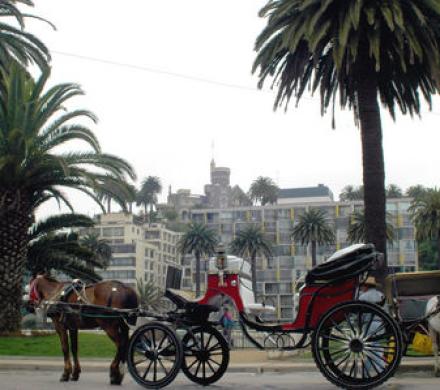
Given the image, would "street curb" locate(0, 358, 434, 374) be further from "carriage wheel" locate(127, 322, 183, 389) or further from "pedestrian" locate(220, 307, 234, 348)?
"carriage wheel" locate(127, 322, 183, 389)

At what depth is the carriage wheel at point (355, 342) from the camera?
913 cm

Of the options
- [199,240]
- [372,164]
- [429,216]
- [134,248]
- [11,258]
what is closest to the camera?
[372,164]

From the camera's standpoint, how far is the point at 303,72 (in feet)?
75.0

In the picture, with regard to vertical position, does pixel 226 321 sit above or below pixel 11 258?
below

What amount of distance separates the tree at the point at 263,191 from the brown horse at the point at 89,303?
489ft

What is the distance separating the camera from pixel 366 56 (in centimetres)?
2136

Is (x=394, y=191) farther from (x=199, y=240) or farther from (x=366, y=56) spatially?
(x=366, y=56)

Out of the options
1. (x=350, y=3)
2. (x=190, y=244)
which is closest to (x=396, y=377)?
(x=350, y=3)

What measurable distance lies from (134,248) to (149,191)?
175 feet

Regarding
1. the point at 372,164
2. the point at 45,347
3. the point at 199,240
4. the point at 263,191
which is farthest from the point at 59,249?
the point at 263,191

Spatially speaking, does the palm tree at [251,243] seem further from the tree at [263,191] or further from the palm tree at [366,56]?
the palm tree at [366,56]

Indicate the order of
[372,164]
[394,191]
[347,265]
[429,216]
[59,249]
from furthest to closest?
[394,191] < [429,216] < [59,249] < [372,164] < [347,265]

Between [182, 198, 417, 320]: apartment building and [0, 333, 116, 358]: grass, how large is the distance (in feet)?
293

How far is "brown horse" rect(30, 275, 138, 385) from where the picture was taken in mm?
11703
